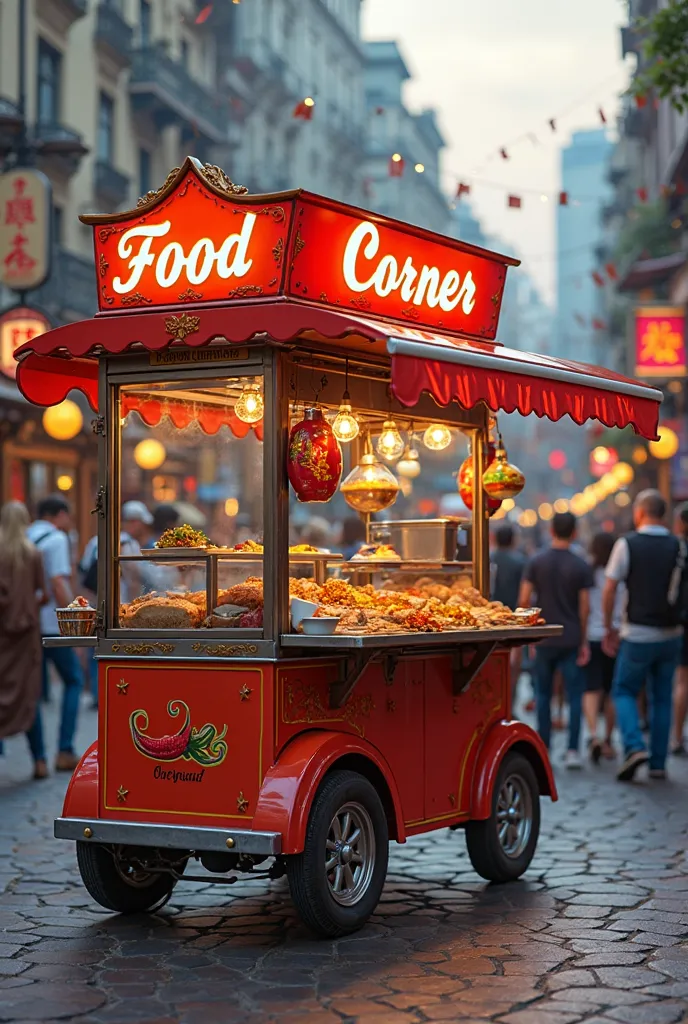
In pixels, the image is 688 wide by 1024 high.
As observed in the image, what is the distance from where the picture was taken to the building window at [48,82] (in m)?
29.8

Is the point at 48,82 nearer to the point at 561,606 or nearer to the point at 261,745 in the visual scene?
the point at 561,606

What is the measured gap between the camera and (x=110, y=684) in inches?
285

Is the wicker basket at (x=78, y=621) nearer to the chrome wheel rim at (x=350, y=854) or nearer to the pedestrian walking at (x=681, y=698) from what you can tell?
the chrome wheel rim at (x=350, y=854)

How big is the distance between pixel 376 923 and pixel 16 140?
16.4 meters

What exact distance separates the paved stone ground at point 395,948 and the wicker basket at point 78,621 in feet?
4.30

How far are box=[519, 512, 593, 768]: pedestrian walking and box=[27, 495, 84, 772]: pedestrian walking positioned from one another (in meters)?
3.58

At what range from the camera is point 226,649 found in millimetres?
6902

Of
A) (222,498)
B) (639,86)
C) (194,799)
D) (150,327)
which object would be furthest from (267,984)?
(222,498)

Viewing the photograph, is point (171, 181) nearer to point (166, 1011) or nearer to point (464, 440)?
point (464, 440)

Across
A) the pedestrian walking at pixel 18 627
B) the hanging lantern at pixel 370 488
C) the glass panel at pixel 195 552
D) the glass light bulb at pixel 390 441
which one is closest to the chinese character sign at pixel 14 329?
the pedestrian walking at pixel 18 627

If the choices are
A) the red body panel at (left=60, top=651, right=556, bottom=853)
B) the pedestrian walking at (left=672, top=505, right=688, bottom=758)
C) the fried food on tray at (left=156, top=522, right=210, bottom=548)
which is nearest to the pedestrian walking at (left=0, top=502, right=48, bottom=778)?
the fried food on tray at (left=156, top=522, right=210, bottom=548)

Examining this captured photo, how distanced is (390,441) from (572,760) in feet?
15.1

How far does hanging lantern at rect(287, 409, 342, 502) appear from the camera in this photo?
6883 mm

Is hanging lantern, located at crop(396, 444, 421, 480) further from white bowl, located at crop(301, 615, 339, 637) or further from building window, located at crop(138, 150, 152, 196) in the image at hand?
building window, located at crop(138, 150, 152, 196)
